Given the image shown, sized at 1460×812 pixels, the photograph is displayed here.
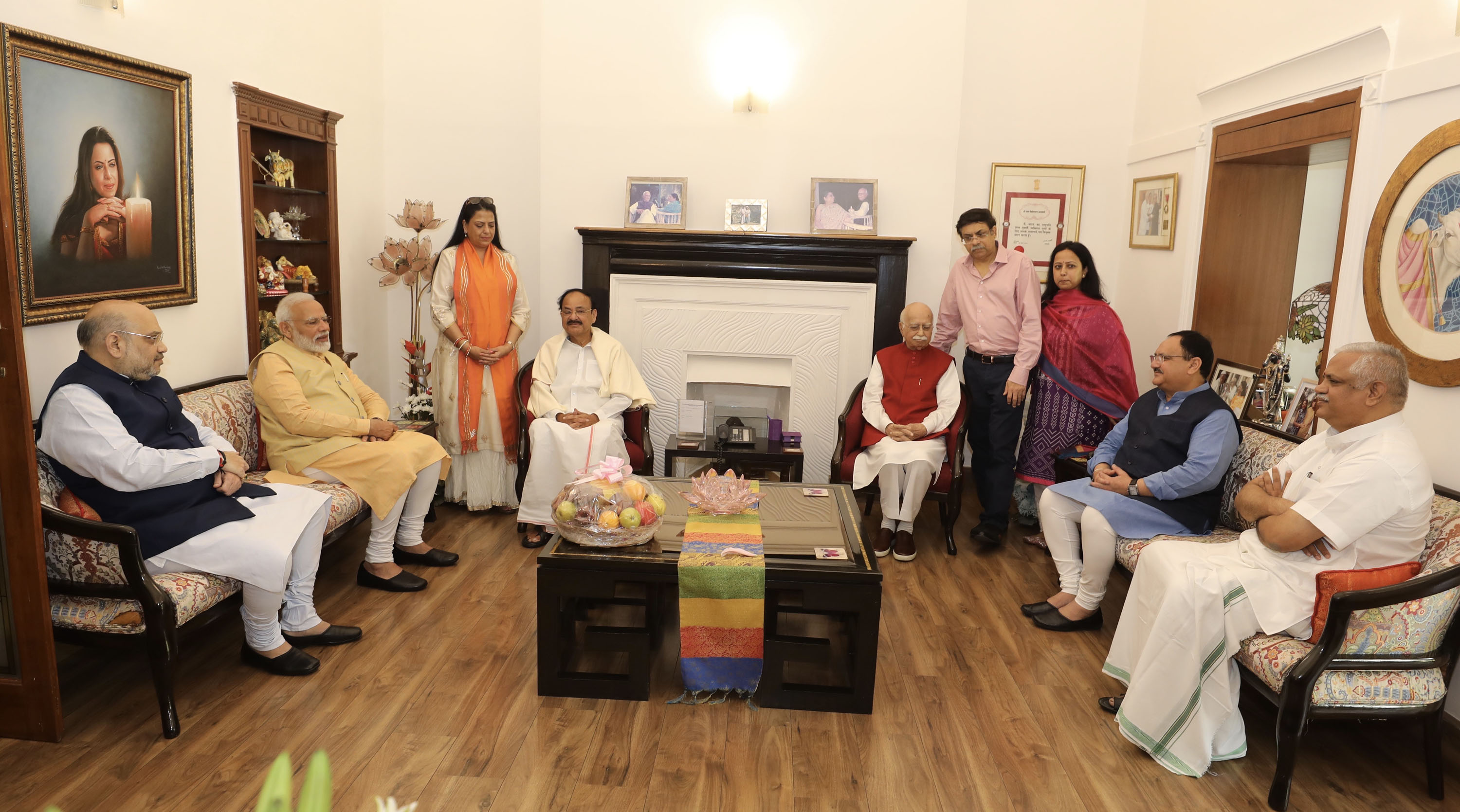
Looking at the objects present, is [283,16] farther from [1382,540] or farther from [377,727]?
[1382,540]

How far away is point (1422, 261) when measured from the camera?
3.09 m

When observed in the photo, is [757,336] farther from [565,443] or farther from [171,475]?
[171,475]

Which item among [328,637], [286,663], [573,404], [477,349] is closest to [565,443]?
[573,404]

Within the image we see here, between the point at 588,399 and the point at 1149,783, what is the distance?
327cm

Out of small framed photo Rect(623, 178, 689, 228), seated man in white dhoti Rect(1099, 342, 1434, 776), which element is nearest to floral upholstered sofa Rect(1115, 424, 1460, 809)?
seated man in white dhoti Rect(1099, 342, 1434, 776)

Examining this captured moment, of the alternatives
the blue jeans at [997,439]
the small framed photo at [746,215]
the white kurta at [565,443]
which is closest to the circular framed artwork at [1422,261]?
the blue jeans at [997,439]

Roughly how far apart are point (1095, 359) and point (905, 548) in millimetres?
1379

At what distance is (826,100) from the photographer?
→ 217 inches

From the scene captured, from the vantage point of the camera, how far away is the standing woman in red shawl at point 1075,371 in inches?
184

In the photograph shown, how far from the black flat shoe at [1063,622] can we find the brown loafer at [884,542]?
0.94 meters

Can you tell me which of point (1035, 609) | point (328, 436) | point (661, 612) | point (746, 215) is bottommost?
point (1035, 609)

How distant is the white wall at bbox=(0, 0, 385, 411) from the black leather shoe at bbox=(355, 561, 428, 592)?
1135mm

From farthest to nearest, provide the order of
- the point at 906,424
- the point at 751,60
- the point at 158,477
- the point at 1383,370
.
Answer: the point at 751,60 → the point at 906,424 → the point at 158,477 → the point at 1383,370

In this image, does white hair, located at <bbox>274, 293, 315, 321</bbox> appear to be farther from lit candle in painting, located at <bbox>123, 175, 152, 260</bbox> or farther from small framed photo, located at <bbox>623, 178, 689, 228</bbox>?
small framed photo, located at <bbox>623, 178, 689, 228</bbox>
